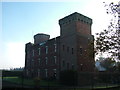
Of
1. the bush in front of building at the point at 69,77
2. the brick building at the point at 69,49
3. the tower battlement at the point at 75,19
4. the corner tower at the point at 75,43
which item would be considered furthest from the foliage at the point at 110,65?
the tower battlement at the point at 75,19

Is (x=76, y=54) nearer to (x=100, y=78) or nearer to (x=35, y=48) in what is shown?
(x=100, y=78)

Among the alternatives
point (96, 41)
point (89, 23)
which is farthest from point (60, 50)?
point (96, 41)

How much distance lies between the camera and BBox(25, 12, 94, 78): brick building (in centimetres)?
3659

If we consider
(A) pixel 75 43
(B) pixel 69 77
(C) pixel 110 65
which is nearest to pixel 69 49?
(A) pixel 75 43

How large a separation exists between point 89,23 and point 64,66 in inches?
542

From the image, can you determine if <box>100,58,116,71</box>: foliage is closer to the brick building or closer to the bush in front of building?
the brick building

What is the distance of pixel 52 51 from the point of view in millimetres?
41656

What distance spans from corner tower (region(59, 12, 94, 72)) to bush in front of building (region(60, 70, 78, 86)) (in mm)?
3594

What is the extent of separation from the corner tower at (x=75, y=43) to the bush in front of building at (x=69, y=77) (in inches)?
142

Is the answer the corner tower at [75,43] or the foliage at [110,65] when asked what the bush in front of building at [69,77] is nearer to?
the corner tower at [75,43]

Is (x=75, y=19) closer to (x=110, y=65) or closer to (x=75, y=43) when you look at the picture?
(x=75, y=43)

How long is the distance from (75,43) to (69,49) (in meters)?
2.57

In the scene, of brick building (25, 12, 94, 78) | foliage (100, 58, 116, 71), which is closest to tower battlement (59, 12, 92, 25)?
brick building (25, 12, 94, 78)

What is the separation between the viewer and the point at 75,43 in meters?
36.4
